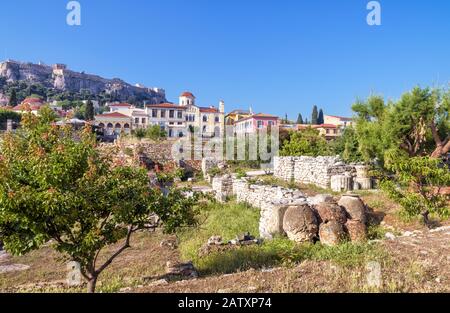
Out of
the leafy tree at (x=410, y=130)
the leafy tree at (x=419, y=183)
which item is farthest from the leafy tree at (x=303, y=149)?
the leafy tree at (x=419, y=183)

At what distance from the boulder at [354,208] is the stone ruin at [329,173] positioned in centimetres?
599

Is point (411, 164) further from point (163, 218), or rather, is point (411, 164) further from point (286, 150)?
point (286, 150)

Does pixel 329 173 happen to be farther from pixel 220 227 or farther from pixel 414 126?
pixel 220 227

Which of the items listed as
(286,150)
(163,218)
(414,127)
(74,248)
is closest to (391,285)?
(163,218)

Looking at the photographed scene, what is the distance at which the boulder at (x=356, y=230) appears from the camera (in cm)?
934

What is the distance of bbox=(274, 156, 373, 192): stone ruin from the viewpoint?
17.0 m

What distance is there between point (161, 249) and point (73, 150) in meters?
5.76

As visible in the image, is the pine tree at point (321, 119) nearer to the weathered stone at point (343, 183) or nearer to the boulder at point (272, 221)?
the weathered stone at point (343, 183)

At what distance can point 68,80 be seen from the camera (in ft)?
488

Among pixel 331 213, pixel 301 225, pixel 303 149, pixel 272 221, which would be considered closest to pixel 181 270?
pixel 301 225

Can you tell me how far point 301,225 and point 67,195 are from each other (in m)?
6.56

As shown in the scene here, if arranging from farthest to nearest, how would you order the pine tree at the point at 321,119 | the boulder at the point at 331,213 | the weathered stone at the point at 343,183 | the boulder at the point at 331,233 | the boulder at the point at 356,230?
the pine tree at the point at 321,119
the weathered stone at the point at 343,183
the boulder at the point at 331,213
the boulder at the point at 356,230
the boulder at the point at 331,233

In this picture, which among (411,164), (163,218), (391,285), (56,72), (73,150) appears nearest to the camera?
(391,285)
